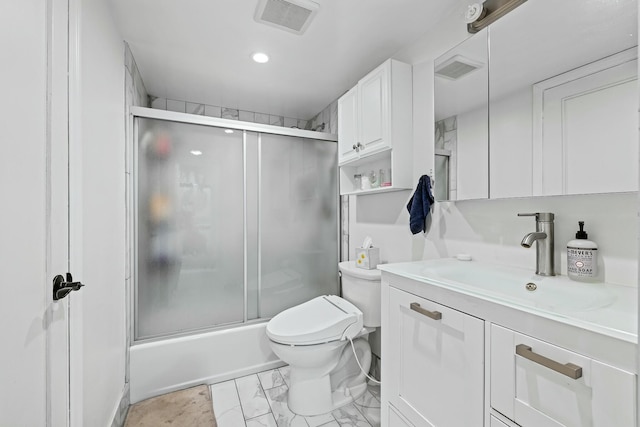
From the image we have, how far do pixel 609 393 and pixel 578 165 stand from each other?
75cm

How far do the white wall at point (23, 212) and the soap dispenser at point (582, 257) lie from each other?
160cm

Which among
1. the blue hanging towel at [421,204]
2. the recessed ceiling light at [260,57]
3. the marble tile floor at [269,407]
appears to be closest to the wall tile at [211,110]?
the recessed ceiling light at [260,57]

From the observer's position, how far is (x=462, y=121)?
55.5 inches

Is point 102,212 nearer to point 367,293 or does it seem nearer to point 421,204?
point 367,293

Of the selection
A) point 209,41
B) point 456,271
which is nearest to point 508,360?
point 456,271

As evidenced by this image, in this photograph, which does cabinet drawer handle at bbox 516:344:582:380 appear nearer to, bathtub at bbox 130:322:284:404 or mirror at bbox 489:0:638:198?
mirror at bbox 489:0:638:198

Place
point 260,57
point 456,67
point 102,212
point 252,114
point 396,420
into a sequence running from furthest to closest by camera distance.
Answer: point 252,114
point 260,57
point 456,67
point 102,212
point 396,420

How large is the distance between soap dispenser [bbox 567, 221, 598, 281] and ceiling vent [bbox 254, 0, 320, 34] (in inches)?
60.6

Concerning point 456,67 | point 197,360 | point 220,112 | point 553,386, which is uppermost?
point 220,112

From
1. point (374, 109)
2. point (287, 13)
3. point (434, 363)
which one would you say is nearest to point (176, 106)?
point (287, 13)

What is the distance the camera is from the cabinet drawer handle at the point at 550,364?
624 millimetres

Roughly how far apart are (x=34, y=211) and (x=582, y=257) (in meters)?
1.67

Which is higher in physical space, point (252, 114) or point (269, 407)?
point (252, 114)

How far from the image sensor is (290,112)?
2.96 metres
